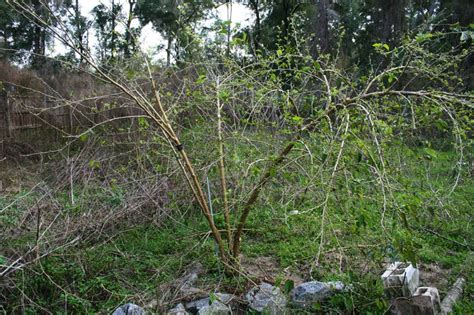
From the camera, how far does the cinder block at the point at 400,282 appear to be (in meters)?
3.27

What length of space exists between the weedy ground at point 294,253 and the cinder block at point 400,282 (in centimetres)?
9

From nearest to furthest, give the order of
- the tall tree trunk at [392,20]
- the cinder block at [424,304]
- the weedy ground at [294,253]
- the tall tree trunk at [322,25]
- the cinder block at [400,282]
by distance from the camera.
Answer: the weedy ground at [294,253] < the cinder block at [424,304] < the cinder block at [400,282] < the tall tree trunk at [322,25] < the tall tree trunk at [392,20]

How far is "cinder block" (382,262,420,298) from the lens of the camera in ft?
10.7

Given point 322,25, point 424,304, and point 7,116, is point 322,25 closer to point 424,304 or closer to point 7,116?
point 7,116

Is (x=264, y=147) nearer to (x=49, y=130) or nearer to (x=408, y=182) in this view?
(x=408, y=182)

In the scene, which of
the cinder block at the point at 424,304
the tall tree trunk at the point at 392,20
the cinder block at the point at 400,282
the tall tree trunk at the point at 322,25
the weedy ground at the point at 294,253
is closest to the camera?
the weedy ground at the point at 294,253

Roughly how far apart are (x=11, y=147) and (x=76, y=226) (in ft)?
19.2

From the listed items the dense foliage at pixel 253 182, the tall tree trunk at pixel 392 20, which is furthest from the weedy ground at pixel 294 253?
the tall tree trunk at pixel 392 20

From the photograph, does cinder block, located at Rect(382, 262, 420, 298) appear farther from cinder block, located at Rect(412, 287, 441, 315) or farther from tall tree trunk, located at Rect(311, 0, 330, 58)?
tall tree trunk, located at Rect(311, 0, 330, 58)

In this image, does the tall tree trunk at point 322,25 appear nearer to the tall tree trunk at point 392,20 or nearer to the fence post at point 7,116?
the tall tree trunk at point 392,20

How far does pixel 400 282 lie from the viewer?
3.29m

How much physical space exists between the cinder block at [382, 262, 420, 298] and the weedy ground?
85 millimetres

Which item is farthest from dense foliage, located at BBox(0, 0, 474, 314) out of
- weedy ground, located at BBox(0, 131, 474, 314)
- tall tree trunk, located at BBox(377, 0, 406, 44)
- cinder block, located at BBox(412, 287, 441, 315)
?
tall tree trunk, located at BBox(377, 0, 406, 44)

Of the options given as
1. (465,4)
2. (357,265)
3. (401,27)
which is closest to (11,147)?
(357,265)
